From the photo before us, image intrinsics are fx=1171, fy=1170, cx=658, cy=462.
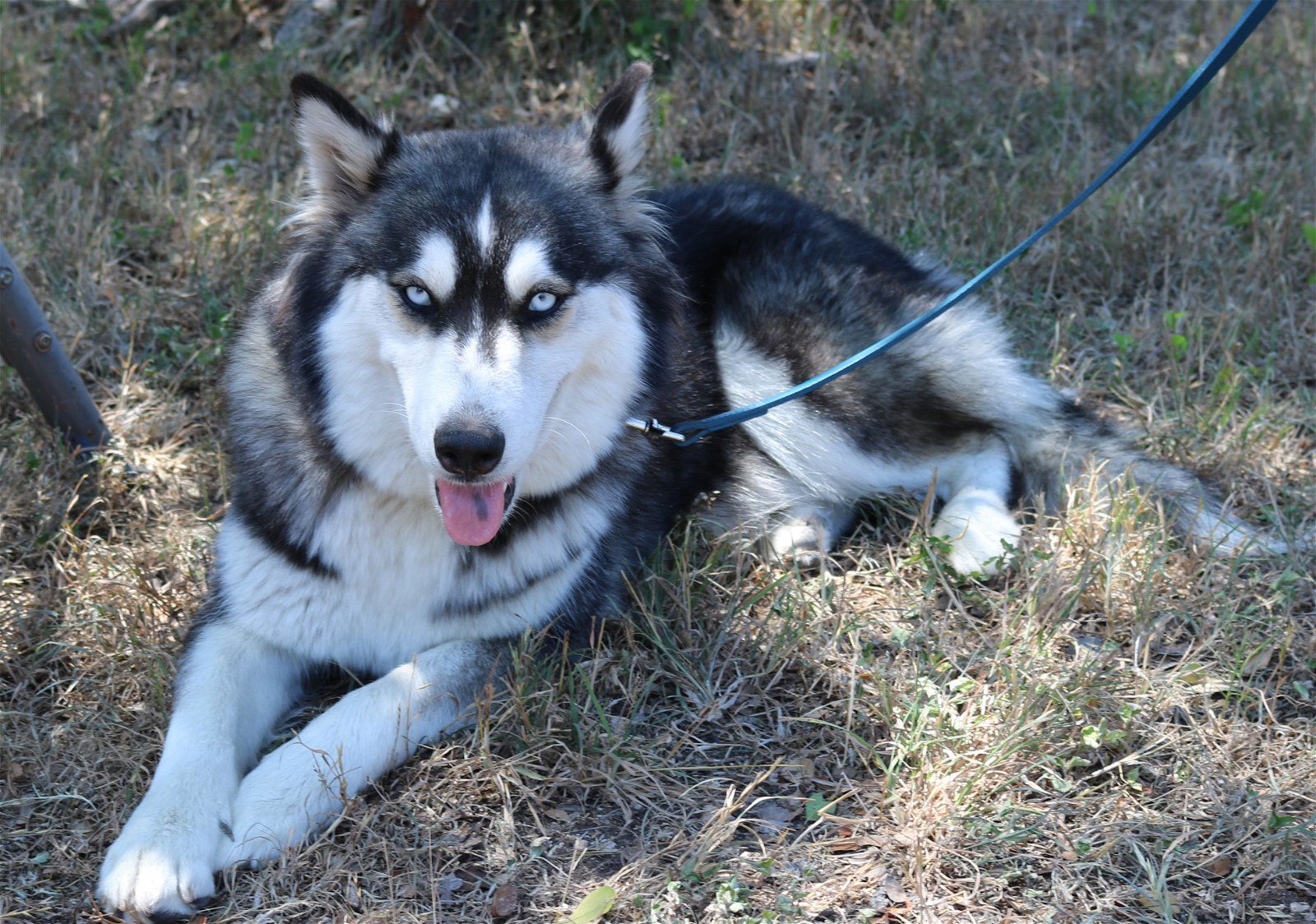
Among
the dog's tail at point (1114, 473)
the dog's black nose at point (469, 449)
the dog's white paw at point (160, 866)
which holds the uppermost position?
the dog's black nose at point (469, 449)

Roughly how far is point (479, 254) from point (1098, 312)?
9.21ft

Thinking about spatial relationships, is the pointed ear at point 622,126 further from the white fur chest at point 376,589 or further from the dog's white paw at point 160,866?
the dog's white paw at point 160,866

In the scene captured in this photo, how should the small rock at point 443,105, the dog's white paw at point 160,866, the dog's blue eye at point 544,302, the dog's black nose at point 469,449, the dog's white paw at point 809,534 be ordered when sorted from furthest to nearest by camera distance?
1. the small rock at point 443,105
2. the dog's white paw at point 809,534
3. the dog's blue eye at point 544,302
4. the dog's black nose at point 469,449
5. the dog's white paw at point 160,866

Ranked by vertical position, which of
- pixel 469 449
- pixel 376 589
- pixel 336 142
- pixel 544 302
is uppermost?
pixel 336 142

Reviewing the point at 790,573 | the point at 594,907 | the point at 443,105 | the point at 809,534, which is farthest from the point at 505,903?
the point at 443,105

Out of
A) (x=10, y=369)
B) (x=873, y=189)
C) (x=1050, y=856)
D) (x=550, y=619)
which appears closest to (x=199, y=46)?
(x=10, y=369)

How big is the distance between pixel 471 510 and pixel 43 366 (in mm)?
1603

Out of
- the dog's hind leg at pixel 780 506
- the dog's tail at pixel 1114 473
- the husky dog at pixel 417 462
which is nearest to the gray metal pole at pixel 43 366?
the husky dog at pixel 417 462

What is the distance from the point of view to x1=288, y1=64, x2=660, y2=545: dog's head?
240 cm

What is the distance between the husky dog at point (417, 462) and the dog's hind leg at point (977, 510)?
0.05ft

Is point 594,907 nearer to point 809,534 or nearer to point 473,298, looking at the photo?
point 473,298

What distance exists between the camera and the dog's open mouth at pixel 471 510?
8.34ft

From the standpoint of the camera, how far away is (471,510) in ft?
8.36

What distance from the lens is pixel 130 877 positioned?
2.20m
